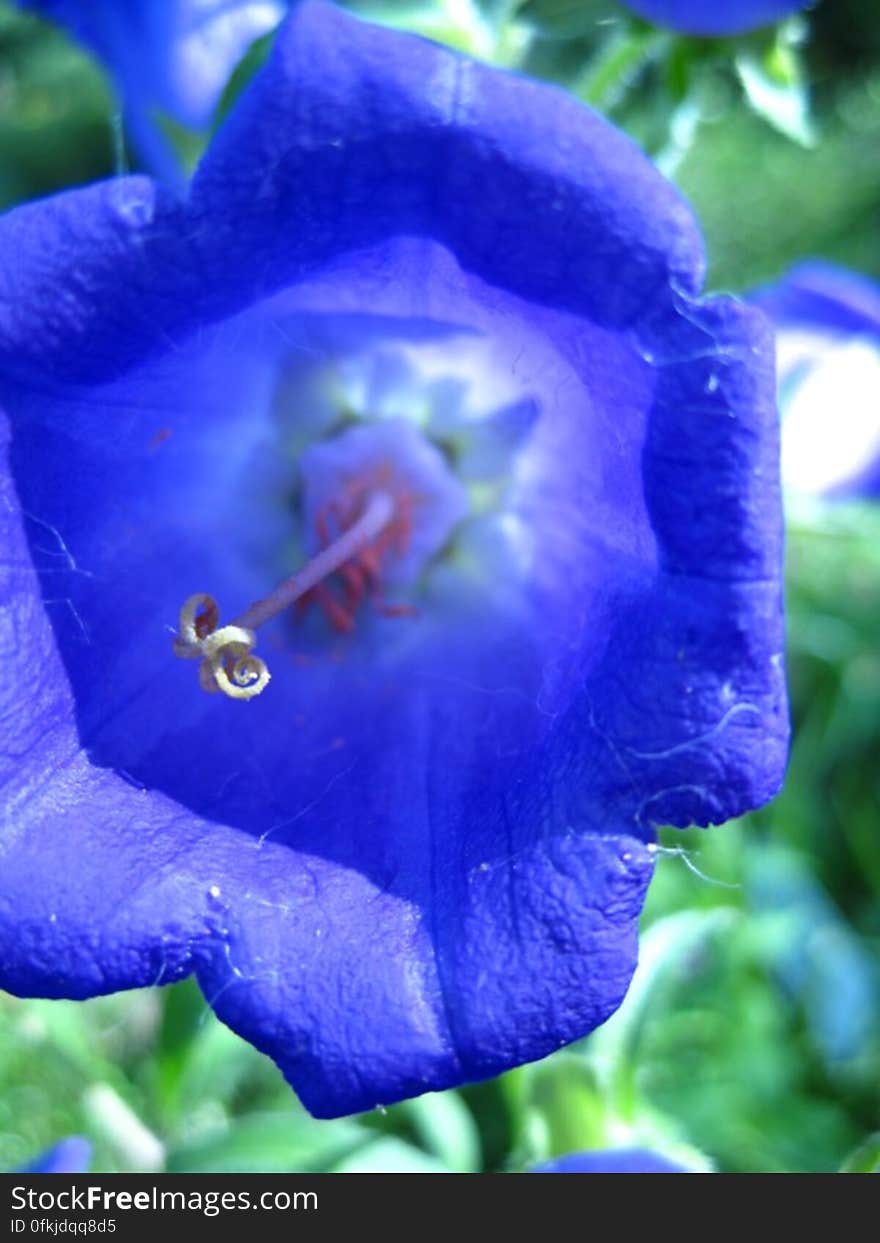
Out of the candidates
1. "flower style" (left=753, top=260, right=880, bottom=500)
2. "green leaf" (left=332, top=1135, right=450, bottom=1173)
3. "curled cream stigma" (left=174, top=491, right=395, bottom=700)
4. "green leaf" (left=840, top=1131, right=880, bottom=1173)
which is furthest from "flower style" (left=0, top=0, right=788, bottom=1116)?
"flower style" (left=753, top=260, right=880, bottom=500)

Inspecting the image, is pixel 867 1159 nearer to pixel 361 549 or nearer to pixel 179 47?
pixel 361 549

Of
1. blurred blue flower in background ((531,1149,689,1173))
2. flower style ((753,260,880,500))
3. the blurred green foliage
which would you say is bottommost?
the blurred green foliage

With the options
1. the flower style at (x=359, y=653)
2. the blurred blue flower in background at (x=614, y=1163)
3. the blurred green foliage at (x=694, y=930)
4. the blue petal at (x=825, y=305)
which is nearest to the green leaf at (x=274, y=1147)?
the blurred green foliage at (x=694, y=930)

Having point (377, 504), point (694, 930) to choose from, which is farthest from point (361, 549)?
point (694, 930)

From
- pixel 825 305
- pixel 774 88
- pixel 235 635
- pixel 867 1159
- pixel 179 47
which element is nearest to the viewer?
pixel 867 1159

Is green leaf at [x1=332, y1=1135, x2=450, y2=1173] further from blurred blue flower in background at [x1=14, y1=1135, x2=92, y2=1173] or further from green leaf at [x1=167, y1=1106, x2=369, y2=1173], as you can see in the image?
blurred blue flower in background at [x1=14, y1=1135, x2=92, y2=1173]

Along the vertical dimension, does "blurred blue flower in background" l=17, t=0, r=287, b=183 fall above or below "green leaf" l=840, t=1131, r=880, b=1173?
above

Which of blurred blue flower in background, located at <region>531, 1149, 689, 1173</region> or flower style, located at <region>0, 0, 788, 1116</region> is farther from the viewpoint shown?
blurred blue flower in background, located at <region>531, 1149, 689, 1173</region>
